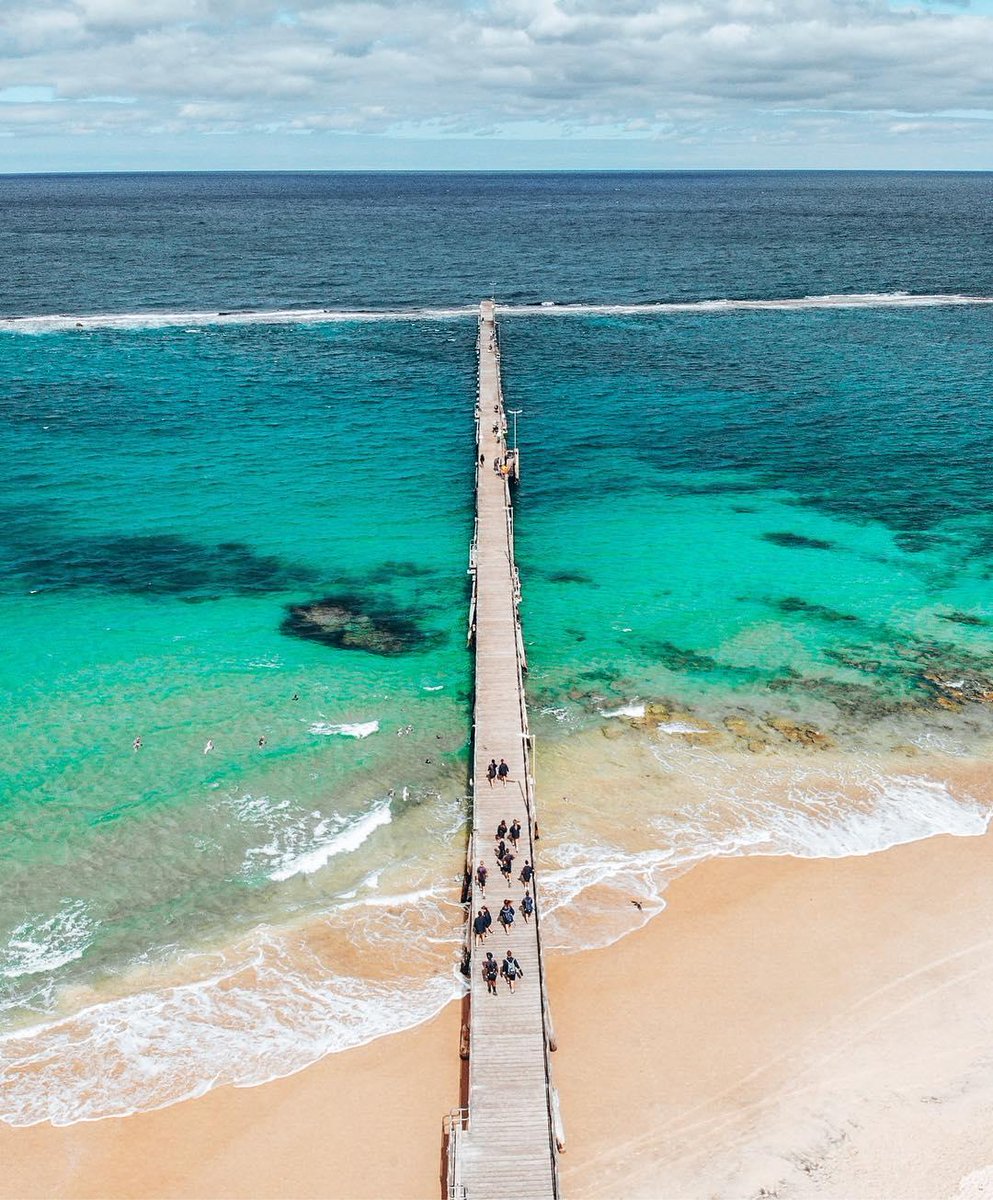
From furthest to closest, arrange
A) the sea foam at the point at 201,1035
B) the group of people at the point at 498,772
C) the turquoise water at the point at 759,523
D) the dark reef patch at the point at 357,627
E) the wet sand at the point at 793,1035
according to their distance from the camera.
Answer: the dark reef patch at the point at 357,627 → the turquoise water at the point at 759,523 → the group of people at the point at 498,772 → the sea foam at the point at 201,1035 → the wet sand at the point at 793,1035

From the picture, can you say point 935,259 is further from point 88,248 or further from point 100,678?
point 100,678

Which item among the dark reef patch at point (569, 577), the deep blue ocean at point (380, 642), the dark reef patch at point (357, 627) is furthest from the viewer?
the dark reef patch at point (569, 577)

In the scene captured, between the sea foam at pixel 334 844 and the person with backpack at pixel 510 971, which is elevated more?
the person with backpack at pixel 510 971

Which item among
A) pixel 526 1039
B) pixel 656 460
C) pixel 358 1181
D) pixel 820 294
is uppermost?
pixel 820 294

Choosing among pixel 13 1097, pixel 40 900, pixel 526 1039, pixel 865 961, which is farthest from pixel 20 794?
pixel 865 961

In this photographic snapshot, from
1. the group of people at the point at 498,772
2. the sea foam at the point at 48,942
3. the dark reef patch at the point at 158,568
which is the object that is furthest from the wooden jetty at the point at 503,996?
the dark reef patch at the point at 158,568

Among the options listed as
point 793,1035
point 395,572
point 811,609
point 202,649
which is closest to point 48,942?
point 202,649

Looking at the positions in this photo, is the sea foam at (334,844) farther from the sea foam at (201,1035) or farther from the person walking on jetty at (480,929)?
the person walking on jetty at (480,929)
